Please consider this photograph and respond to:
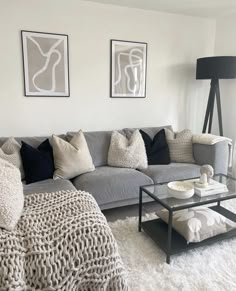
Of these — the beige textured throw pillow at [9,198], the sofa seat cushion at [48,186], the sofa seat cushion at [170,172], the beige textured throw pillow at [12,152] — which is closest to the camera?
the beige textured throw pillow at [9,198]

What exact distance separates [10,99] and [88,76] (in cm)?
96

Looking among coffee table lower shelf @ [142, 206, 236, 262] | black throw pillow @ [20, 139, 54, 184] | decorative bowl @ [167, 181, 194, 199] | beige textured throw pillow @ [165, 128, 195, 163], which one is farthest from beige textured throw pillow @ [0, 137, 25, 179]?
beige textured throw pillow @ [165, 128, 195, 163]

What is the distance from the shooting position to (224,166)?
9.73ft

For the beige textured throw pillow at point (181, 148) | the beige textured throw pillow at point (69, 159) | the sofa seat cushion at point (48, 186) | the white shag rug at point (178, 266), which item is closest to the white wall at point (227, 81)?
the beige textured throw pillow at point (181, 148)

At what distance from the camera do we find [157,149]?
298 cm

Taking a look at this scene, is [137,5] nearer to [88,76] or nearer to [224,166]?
[88,76]

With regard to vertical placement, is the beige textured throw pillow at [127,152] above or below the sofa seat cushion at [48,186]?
above

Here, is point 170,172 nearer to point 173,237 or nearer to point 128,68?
point 173,237

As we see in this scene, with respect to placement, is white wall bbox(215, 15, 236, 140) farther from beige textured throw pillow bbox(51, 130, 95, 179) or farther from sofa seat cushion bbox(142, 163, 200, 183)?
beige textured throw pillow bbox(51, 130, 95, 179)

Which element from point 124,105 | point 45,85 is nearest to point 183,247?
point 124,105

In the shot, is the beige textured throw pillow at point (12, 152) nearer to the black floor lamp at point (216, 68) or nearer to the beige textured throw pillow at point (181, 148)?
the beige textured throw pillow at point (181, 148)

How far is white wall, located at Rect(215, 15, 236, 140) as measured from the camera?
3.44m

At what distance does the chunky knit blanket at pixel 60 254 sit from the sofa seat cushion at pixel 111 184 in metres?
0.81

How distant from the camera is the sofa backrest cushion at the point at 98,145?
284 cm
